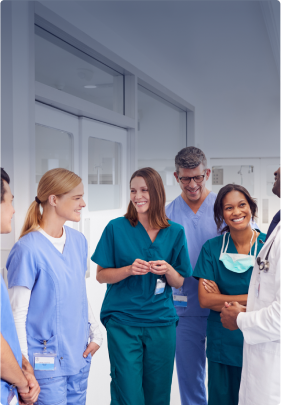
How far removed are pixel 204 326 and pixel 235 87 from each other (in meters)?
4.19

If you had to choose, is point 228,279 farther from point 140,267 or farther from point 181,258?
point 140,267

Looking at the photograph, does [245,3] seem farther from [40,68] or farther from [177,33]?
[40,68]

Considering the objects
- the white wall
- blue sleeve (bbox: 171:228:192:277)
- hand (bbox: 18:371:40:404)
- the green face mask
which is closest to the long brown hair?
blue sleeve (bbox: 171:228:192:277)

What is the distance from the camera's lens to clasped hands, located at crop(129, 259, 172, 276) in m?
1.64

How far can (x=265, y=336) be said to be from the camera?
4.37 feet

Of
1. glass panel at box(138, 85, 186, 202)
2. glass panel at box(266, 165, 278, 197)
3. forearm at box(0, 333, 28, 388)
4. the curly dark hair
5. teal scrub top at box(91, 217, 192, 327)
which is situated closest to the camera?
forearm at box(0, 333, 28, 388)

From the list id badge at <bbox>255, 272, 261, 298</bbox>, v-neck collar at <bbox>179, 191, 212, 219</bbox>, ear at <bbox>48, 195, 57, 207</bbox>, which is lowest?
id badge at <bbox>255, 272, 261, 298</bbox>

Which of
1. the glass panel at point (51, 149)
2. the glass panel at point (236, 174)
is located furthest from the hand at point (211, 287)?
the glass panel at point (236, 174)

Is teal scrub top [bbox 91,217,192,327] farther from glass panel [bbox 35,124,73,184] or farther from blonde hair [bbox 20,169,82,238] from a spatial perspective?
glass panel [bbox 35,124,73,184]

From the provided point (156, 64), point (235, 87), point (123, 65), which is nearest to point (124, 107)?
point (123, 65)

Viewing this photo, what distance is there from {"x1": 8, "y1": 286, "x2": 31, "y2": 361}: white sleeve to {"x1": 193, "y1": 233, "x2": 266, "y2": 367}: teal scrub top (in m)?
0.84

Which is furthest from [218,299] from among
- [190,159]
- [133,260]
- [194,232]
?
[190,159]

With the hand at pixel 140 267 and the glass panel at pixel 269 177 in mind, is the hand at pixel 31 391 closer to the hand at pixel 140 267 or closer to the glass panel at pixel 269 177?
the hand at pixel 140 267

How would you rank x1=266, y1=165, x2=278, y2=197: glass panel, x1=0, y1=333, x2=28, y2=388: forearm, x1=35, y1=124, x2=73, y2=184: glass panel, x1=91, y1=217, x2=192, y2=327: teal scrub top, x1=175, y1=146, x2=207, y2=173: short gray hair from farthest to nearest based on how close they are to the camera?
x1=266, y1=165, x2=278, y2=197: glass panel → x1=35, y1=124, x2=73, y2=184: glass panel → x1=175, y1=146, x2=207, y2=173: short gray hair → x1=91, y1=217, x2=192, y2=327: teal scrub top → x1=0, y1=333, x2=28, y2=388: forearm
